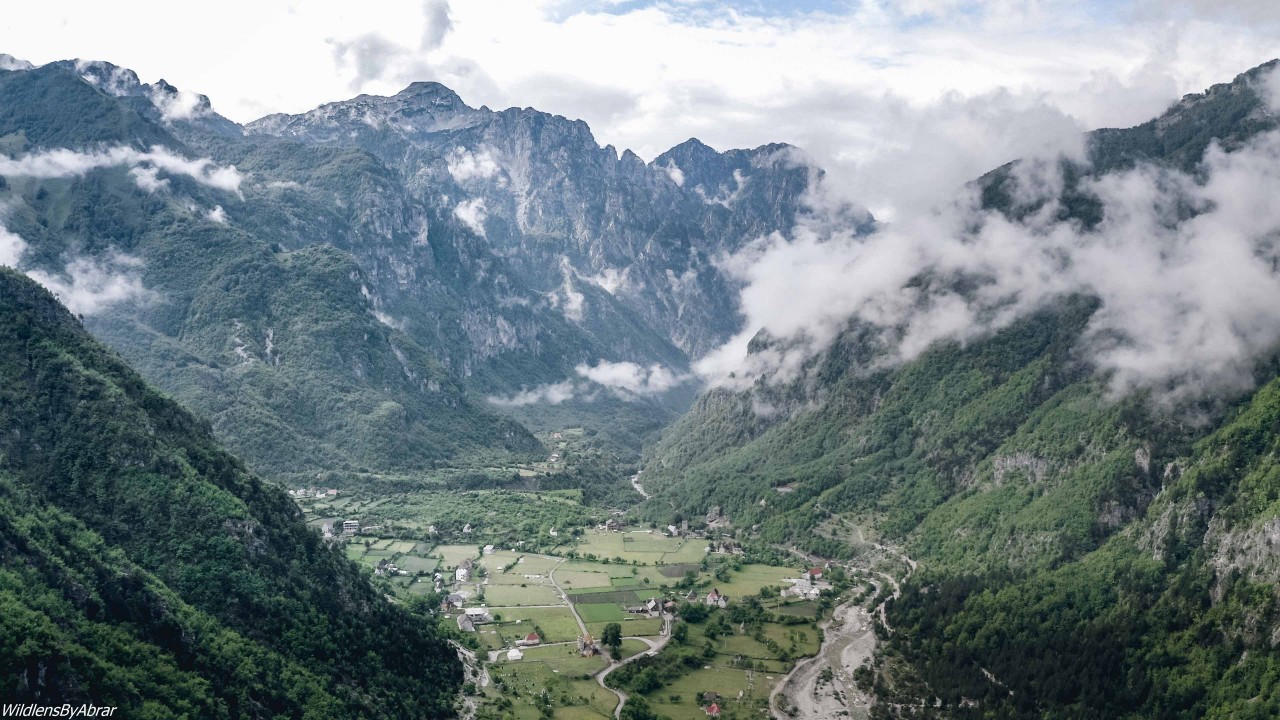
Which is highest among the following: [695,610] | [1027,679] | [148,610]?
[148,610]

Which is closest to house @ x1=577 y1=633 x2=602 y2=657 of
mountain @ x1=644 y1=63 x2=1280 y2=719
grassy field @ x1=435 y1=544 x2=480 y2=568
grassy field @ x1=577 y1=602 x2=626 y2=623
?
grassy field @ x1=577 y1=602 x2=626 y2=623

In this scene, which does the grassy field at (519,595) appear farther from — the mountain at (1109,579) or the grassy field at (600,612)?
the mountain at (1109,579)

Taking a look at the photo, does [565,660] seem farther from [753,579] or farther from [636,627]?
[753,579]

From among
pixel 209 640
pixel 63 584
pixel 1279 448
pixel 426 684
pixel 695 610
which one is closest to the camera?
pixel 63 584

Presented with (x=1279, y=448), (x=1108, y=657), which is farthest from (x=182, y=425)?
(x=1279, y=448)

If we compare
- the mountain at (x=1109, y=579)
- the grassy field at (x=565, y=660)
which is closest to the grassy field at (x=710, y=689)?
the grassy field at (x=565, y=660)

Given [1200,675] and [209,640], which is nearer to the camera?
[209,640]

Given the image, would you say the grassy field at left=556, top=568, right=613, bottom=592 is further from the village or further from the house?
the house

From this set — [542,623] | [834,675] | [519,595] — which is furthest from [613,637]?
[834,675]

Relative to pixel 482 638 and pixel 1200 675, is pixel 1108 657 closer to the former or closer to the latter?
pixel 1200 675
